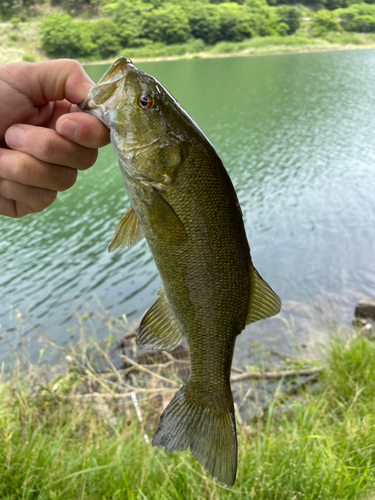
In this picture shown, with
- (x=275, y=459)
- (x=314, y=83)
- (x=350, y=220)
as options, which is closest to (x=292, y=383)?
(x=275, y=459)

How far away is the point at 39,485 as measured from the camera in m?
3.11

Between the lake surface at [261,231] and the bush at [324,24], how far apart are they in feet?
216

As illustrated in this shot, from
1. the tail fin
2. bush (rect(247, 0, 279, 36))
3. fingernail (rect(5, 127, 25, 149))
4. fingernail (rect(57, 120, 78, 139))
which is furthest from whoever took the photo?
bush (rect(247, 0, 279, 36))

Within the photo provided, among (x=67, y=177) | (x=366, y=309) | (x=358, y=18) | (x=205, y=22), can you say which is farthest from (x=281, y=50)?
(x=67, y=177)

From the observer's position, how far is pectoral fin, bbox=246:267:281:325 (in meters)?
1.60

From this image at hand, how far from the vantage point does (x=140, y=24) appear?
4450 cm

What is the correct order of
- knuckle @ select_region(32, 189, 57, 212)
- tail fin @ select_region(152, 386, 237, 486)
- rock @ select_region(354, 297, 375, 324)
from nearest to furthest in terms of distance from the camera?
1. tail fin @ select_region(152, 386, 237, 486)
2. knuckle @ select_region(32, 189, 57, 212)
3. rock @ select_region(354, 297, 375, 324)

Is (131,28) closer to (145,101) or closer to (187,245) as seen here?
(145,101)

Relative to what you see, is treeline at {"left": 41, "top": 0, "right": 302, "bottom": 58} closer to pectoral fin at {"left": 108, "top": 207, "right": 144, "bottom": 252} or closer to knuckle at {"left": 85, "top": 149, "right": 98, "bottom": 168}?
knuckle at {"left": 85, "top": 149, "right": 98, "bottom": 168}

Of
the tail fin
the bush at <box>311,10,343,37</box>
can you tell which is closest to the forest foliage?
the bush at <box>311,10,343,37</box>

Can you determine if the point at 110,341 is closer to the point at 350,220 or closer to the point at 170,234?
the point at 170,234

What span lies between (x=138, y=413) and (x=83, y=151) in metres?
4.47

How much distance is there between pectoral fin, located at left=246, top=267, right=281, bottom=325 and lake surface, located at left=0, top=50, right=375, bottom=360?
5443 mm

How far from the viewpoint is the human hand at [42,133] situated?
184cm
